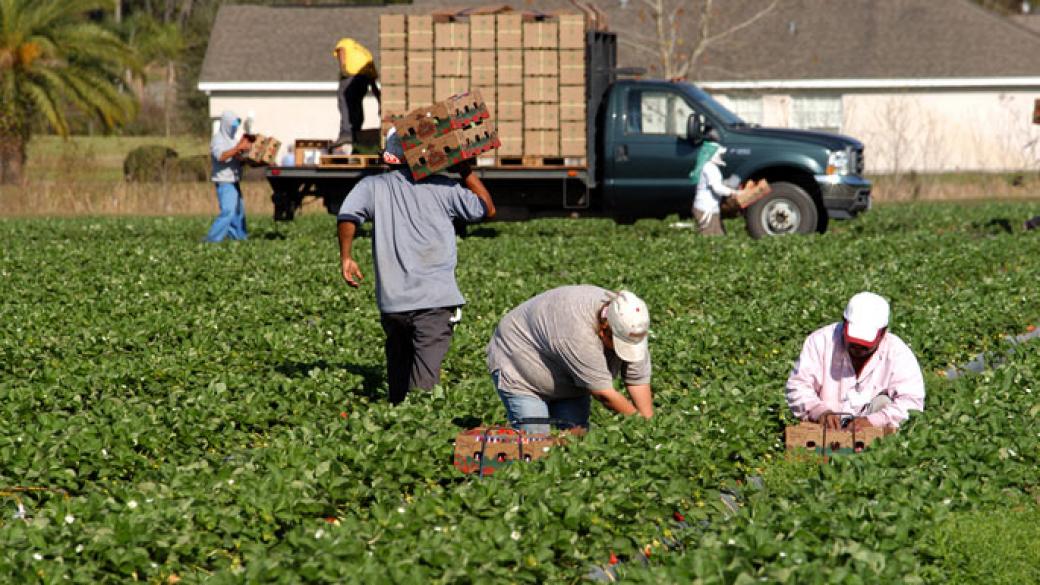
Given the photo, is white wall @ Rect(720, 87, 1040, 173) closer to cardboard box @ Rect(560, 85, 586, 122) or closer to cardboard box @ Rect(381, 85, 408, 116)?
cardboard box @ Rect(560, 85, 586, 122)

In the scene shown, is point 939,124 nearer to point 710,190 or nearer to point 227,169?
point 710,190

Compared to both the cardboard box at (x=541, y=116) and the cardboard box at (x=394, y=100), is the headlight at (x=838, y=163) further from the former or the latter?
the cardboard box at (x=394, y=100)

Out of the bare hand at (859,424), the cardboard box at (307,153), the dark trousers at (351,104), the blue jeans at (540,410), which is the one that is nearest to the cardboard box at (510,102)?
the dark trousers at (351,104)

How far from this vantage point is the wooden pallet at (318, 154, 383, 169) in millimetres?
22234

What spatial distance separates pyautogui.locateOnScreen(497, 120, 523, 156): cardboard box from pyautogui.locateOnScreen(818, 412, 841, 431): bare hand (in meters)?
14.0

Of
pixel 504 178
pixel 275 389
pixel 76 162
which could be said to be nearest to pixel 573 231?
pixel 504 178

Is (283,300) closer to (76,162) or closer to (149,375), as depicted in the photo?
(149,375)

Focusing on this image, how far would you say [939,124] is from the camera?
42938mm

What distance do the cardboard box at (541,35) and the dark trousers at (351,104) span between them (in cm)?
247

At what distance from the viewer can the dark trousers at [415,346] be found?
29.7ft

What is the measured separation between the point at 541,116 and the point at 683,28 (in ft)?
75.9

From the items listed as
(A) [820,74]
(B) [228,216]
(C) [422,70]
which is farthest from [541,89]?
(A) [820,74]

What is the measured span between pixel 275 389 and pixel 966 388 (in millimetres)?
4373

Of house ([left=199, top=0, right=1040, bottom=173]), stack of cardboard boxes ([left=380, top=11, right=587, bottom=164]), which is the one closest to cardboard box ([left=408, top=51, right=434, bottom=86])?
stack of cardboard boxes ([left=380, top=11, right=587, bottom=164])
